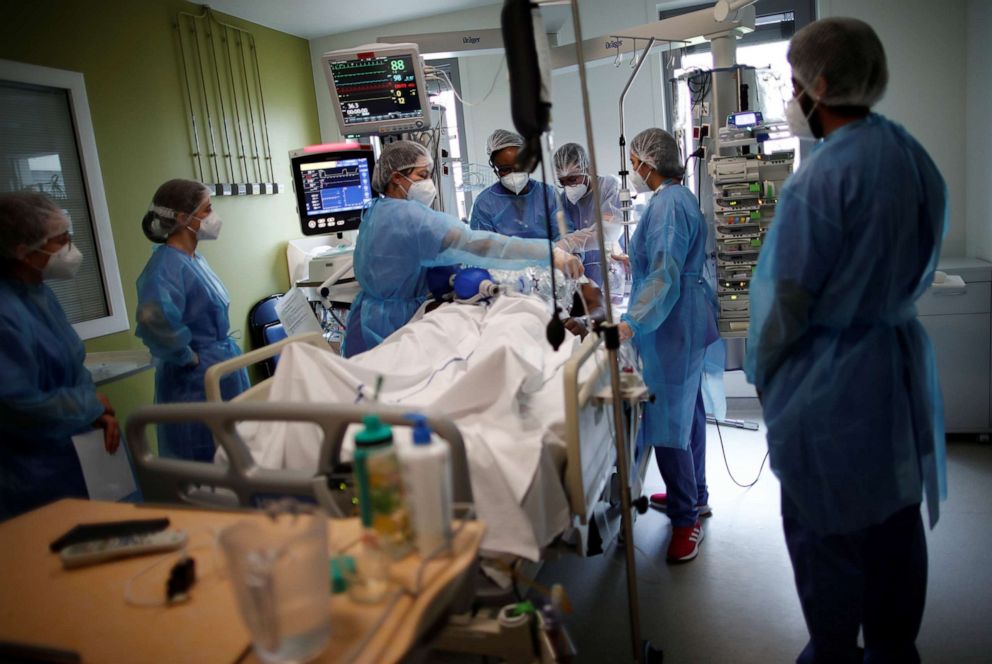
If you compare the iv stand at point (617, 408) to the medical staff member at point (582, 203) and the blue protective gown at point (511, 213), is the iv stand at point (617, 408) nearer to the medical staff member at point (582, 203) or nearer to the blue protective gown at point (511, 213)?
the blue protective gown at point (511, 213)

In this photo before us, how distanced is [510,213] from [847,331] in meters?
2.29

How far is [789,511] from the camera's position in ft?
5.81

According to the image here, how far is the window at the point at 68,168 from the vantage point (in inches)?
134

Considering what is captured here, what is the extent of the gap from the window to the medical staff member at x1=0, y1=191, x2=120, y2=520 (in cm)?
147

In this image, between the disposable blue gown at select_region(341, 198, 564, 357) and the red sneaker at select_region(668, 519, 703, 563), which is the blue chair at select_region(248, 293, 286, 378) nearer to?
the disposable blue gown at select_region(341, 198, 564, 357)

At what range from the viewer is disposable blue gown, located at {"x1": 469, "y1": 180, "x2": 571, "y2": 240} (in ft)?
12.1

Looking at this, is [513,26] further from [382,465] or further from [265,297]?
[265,297]

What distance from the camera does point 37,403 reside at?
201cm

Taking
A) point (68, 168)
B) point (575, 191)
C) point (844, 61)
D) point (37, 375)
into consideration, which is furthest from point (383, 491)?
point (68, 168)

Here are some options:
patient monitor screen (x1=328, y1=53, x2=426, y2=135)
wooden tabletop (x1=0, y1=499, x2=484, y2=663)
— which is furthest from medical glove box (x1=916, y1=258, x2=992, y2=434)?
wooden tabletop (x1=0, y1=499, x2=484, y2=663)

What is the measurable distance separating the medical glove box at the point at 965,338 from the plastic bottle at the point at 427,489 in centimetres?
339

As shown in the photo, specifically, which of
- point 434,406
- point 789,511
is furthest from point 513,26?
point 789,511

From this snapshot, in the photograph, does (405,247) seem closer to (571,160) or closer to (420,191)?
(420,191)

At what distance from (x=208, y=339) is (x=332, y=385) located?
52.5 inches
